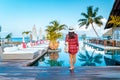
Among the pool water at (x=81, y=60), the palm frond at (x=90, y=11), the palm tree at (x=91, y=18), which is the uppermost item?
the palm frond at (x=90, y=11)

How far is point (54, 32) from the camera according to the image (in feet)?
73.7

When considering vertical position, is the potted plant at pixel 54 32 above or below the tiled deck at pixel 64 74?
above

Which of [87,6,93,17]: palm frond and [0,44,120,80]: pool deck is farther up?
[87,6,93,17]: palm frond

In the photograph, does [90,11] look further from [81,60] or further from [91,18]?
[81,60]

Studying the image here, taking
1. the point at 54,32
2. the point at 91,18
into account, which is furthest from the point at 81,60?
the point at 91,18

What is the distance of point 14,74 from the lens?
27.3 ft

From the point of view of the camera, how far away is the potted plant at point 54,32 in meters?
21.9

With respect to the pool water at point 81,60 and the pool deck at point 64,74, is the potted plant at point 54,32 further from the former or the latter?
the pool deck at point 64,74

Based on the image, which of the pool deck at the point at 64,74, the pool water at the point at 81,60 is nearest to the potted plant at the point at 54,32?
the pool water at the point at 81,60

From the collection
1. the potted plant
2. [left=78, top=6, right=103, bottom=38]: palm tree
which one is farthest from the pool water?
[left=78, top=6, right=103, bottom=38]: palm tree

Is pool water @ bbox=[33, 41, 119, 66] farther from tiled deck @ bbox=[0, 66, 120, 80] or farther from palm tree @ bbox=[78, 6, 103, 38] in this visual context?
palm tree @ bbox=[78, 6, 103, 38]

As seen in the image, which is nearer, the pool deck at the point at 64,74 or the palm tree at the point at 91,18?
the pool deck at the point at 64,74

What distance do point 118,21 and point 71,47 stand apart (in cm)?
1890

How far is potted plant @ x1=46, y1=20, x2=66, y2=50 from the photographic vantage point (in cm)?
2191
